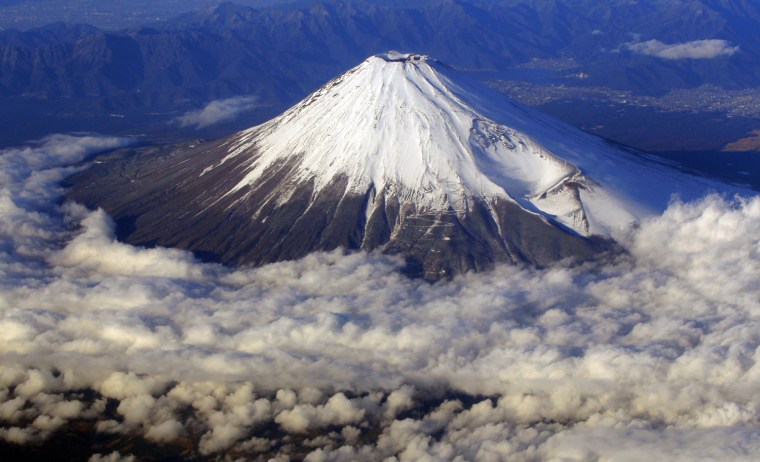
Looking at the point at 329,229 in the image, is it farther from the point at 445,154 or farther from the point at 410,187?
the point at 445,154

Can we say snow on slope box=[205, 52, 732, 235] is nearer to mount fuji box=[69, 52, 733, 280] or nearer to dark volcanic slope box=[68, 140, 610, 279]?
mount fuji box=[69, 52, 733, 280]

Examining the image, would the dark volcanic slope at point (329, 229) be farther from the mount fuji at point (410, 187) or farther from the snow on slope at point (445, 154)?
the snow on slope at point (445, 154)

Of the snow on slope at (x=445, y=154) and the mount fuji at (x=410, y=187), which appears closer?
the mount fuji at (x=410, y=187)

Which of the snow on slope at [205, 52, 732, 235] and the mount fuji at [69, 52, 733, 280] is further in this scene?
the snow on slope at [205, 52, 732, 235]

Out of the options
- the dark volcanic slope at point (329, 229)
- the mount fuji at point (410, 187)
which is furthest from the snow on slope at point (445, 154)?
the dark volcanic slope at point (329, 229)

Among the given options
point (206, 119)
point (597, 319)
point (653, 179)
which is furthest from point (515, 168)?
point (206, 119)

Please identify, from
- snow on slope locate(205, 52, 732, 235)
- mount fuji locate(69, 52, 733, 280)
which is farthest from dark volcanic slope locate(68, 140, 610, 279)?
snow on slope locate(205, 52, 732, 235)
